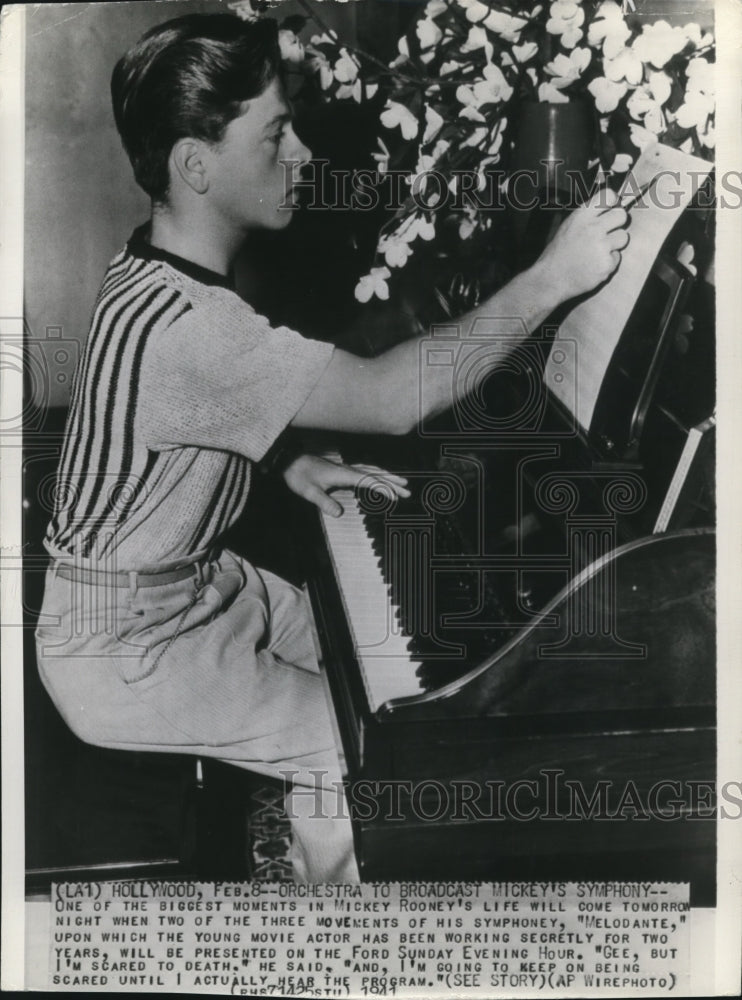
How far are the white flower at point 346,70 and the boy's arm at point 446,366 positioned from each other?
488 millimetres

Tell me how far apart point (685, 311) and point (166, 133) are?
1.03 m

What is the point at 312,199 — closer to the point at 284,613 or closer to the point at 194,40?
the point at 194,40

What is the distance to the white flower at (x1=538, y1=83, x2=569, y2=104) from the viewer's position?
1.89 meters

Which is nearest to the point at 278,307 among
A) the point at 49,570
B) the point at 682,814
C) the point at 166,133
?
the point at 166,133

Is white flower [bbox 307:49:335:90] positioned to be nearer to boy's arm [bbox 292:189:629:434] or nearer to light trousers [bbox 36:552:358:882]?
boy's arm [bbox 292:189:629:434]

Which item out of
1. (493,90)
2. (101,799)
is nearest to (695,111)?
(493,90)

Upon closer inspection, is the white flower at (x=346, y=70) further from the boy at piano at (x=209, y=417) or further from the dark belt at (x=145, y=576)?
the dark belt at (x=145, y=576)

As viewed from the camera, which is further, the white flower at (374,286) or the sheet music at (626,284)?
the white flower at (374,286)

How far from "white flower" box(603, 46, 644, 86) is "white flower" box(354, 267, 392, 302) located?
0.56 m

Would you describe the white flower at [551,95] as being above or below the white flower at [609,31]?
below

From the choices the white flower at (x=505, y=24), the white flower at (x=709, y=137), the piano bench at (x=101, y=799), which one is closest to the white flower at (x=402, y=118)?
the white flower at (x=505, y=24)

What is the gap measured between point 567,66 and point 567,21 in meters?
0.09

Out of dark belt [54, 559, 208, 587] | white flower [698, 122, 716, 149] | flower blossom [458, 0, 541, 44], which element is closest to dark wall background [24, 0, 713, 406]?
flower blossom [458, 0, 541, 44]

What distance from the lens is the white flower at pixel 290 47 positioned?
1.91m
